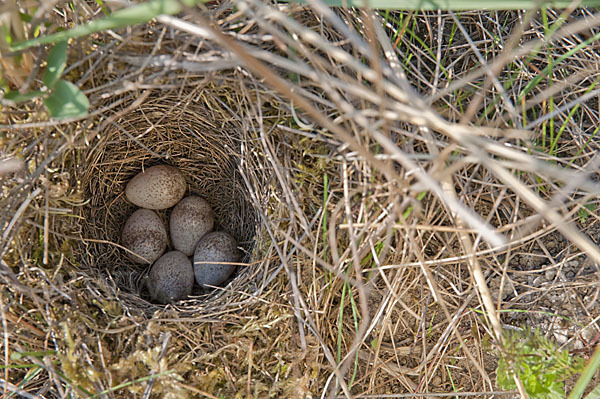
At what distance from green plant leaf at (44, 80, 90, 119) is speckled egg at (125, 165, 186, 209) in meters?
0.66

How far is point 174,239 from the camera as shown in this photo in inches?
78.4

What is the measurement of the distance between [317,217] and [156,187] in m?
0.74

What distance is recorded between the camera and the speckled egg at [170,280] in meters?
1.82

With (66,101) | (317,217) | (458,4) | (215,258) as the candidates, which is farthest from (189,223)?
(458,4)

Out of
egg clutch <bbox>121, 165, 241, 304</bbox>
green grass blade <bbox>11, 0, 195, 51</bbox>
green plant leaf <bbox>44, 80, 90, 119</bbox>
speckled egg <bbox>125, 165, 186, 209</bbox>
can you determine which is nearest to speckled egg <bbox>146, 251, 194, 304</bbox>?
egg clutch <bbox>121, 165, 241, 304</bbox>

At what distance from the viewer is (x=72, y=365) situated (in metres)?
1.26

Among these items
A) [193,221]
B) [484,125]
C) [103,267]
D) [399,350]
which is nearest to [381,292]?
[399,350]

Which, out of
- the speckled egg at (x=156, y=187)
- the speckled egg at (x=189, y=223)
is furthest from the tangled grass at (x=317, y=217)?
the speckled egg at (x=189, y=223)

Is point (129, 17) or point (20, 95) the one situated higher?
point (129, 17)

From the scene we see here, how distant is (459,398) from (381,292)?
47cm

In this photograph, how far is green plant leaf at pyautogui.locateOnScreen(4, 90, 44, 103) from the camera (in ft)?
3.89

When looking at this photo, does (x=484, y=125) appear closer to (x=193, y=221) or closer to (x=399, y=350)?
(x=399, y=350)

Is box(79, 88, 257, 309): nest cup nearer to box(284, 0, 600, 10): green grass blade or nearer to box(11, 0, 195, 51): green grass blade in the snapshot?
box(11, 0, 195, 51): green grass blade

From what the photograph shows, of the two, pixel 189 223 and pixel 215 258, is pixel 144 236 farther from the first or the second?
pixel 215 258
